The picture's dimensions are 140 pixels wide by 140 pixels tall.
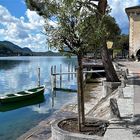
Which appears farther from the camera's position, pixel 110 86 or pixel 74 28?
pixel 110 86

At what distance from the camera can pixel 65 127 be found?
10648mm

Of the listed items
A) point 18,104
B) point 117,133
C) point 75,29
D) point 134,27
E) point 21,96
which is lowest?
point 18,104

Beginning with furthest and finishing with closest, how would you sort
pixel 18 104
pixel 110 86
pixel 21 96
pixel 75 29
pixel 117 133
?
pixel 21 96 < pixel 18 104 < pixel 110 86 < pixel 75 29 < pixel 117 133

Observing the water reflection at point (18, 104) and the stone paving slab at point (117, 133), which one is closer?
the stone paving slab at point (117, 133)

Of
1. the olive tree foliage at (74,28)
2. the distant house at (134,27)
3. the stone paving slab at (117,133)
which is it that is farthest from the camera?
the distant house at (134,27)

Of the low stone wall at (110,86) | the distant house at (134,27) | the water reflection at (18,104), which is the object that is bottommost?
the water reflection at (18,104)

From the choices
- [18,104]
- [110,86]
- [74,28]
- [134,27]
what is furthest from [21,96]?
[134,27]

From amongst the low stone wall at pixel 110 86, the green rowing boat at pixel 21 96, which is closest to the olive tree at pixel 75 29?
the low stone wall at pixel 110 86

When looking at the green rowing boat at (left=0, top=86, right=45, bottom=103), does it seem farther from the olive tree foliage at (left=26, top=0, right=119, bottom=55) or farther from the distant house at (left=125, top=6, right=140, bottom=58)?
the distant house at (left=125, top=6, right=140, bottom=58)

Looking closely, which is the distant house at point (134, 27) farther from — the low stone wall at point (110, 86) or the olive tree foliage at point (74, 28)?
the olive tree foliage at point (74, 28)

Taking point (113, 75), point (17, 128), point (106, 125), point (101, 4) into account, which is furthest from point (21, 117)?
point (106, 125)

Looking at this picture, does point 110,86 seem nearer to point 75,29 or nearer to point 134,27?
point 75,29

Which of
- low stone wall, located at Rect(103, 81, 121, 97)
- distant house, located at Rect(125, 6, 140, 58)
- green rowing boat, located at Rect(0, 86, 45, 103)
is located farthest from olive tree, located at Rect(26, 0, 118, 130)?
distant house, located at Rect(125, 6, 140, 58)

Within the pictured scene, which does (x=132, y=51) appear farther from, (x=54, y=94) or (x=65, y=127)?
(x=65, y=127)
